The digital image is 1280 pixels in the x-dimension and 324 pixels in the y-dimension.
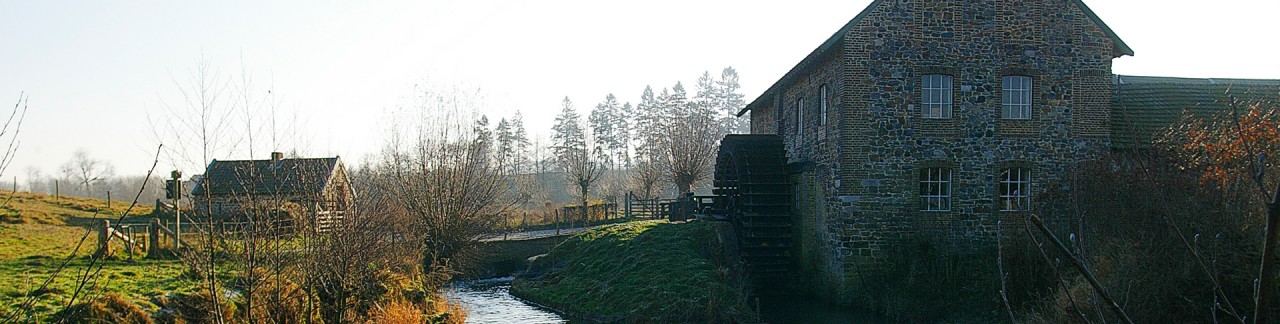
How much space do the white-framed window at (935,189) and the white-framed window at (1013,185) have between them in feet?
3.46

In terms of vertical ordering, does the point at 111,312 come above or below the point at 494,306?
above

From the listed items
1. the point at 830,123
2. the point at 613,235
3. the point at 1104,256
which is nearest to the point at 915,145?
the point at 830,123

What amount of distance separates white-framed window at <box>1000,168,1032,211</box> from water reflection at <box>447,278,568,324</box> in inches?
351

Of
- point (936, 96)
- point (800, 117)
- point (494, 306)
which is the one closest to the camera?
point (936, 96)

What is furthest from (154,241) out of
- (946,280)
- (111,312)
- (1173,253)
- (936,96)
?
(1173,253)

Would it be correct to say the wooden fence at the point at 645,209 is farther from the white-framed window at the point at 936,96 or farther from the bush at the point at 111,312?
the bush at the point at 111,312

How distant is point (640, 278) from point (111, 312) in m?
10.8

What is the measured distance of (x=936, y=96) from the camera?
663 inches

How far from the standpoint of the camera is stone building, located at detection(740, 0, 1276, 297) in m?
16.5

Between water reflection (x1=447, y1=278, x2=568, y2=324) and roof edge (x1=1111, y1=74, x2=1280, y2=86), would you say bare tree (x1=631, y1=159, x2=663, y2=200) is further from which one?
roof edge (x1=1111, y1=74, x2=1280, y2=86)

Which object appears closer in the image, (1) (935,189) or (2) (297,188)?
(2) (297,188)

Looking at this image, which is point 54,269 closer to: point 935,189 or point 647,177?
point 935,189

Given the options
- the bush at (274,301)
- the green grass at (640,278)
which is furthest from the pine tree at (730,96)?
the bush at (274,301)

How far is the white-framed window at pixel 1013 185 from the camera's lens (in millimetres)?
16844
